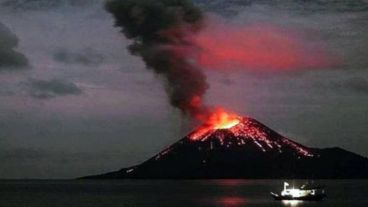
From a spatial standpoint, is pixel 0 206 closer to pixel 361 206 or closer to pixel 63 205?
pixel 63 205

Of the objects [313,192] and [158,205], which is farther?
[313,192]

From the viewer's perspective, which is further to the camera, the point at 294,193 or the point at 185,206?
the point at 294,193

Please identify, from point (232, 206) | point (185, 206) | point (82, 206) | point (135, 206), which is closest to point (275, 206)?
point (232, 206)

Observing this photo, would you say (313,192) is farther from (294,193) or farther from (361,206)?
(361,206)

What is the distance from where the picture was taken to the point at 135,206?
148750 millimetres

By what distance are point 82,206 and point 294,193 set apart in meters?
49.2

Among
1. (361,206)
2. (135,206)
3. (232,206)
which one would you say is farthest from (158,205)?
(361,206)

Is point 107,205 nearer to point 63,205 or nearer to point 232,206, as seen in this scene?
point 63,205

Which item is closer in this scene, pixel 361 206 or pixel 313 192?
pixel 361 206

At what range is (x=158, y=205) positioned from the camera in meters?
152

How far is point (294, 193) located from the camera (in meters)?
165

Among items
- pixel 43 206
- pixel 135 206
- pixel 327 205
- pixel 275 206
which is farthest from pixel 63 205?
pixel 327 205

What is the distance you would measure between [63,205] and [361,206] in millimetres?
63165

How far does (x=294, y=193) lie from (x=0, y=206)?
2583 inches
